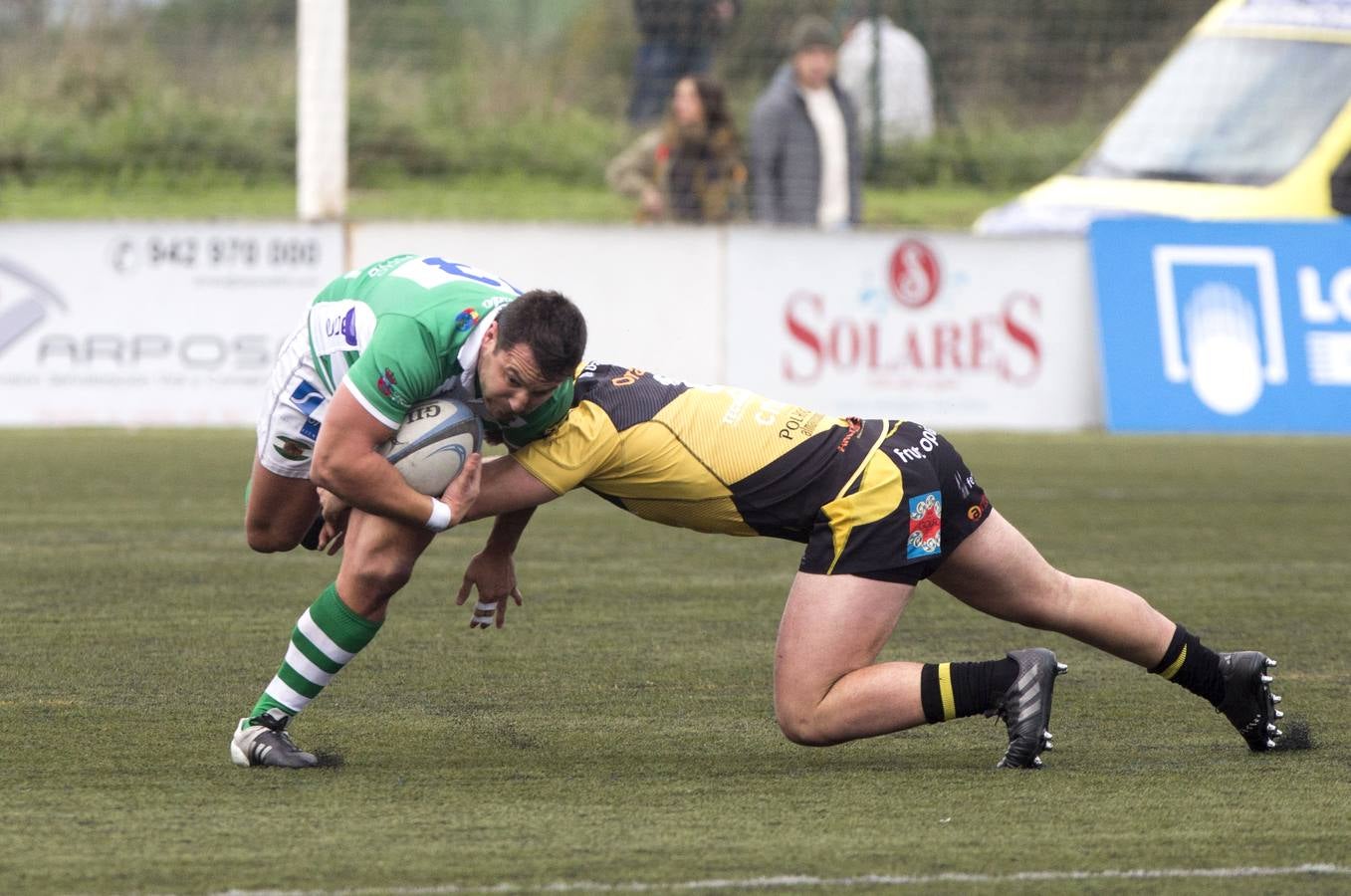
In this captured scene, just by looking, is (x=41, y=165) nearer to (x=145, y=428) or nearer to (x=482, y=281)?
(x=145, y=428)

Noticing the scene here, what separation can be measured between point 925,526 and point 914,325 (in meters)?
9.13

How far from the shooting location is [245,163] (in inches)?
675

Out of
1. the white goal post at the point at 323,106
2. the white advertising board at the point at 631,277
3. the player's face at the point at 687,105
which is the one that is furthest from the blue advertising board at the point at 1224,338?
the white goal post at the point at 323,106

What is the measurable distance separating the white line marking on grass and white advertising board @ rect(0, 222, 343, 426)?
9940 millimetres

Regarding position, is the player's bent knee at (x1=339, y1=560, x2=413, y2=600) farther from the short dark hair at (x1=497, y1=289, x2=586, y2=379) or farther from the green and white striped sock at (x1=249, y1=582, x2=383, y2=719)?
the short dark hair at (x1=497, y1=289, x2=586, y2=379)

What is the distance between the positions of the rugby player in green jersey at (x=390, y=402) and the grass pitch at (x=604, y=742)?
0.86 feet

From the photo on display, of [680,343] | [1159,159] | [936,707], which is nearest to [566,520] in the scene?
[680,343]

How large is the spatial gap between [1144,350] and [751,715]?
9.23 metres

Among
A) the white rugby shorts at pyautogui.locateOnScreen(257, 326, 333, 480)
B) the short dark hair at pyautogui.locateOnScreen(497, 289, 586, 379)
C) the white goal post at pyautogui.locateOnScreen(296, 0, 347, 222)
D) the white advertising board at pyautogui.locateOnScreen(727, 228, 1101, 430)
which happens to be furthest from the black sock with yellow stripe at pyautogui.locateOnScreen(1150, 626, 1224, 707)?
the white goal post at pyautogui.locateOnScreen(296, 0, 347, 222)

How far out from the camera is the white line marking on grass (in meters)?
3.90

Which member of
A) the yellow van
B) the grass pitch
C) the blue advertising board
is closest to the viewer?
the grass pitch

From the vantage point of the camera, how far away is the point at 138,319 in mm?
13484

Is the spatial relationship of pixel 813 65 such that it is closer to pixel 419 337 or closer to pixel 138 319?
pixel 138 319

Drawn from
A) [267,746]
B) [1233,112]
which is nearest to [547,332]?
[267,746]
